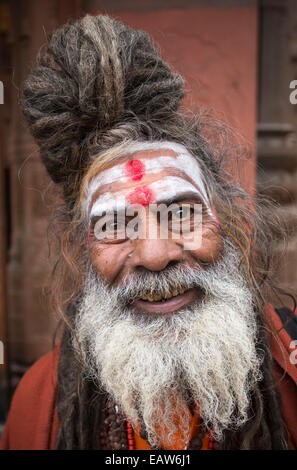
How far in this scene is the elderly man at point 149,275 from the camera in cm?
137

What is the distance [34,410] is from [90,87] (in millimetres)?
1250

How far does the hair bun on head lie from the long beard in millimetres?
560

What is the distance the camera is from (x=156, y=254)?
4.35ft

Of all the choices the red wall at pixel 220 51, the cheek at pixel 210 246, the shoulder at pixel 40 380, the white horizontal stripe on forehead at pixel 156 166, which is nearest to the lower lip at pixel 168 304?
the cheek at pixel 210 246

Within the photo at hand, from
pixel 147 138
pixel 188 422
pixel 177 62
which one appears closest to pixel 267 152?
pixel 177 62

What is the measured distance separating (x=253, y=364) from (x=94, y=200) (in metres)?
0.79

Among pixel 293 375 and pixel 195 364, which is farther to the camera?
pixel 293 375

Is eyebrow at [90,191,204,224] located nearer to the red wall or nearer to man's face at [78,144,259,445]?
man's face at [78,144,259,445]

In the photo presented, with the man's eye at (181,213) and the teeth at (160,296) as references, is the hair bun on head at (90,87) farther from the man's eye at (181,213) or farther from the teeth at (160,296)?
the teeth at (160,296)

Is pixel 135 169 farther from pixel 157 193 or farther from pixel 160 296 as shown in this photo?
pixel 160 296

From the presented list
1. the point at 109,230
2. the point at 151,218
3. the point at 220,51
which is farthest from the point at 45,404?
the point at 220,51

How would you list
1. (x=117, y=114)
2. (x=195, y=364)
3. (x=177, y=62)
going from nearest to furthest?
(x=195, y=364)
(x=117, y=114)
(x=177, y=62)

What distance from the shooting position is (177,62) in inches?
93.1
